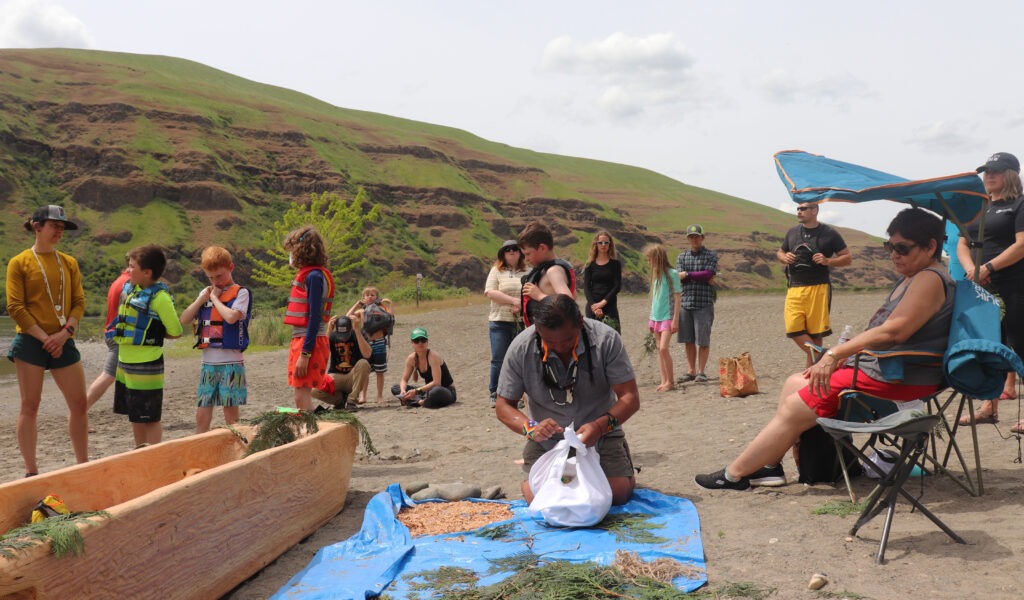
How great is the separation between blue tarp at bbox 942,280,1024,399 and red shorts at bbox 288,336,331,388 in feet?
14.6

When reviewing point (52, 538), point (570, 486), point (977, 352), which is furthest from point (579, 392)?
point (52, 538)

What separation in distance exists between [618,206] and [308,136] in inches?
2493

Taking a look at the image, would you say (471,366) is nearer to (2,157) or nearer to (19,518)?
(19,518)

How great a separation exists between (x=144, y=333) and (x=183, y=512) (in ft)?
9.84

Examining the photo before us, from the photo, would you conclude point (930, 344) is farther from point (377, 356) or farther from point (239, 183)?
point (239, 183)

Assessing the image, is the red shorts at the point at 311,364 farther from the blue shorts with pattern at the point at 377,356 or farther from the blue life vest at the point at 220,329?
the blue shorts with pattern at the point at 377,356

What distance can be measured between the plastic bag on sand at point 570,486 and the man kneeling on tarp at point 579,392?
0.09 metres

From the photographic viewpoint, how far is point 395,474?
669cm

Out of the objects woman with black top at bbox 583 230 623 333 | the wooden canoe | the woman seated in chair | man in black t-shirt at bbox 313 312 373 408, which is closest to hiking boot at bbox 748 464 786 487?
the woman seated in chair

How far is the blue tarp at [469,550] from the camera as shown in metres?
4.02

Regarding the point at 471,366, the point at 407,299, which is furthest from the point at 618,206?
the point at 471,366

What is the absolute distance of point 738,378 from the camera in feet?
30.7

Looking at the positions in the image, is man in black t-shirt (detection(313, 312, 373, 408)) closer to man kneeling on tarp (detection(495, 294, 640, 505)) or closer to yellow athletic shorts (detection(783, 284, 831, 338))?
yellow athletic shorts (detection(783, 284, 831, 338))

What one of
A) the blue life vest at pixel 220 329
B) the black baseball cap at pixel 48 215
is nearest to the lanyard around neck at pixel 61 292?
the black baseball cap at pixel 48 215
